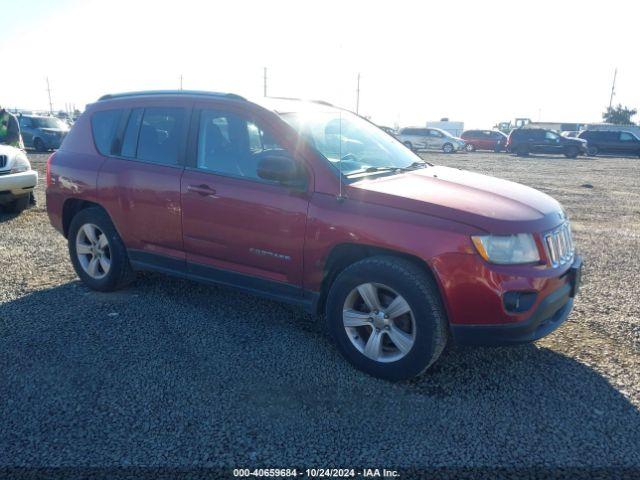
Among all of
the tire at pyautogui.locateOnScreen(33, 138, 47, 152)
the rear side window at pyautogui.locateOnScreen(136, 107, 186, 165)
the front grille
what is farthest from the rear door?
the tire at pyautogui.locateOnScreen(33, 138, 47, 152)

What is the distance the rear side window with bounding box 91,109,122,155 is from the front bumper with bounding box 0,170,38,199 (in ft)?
12.1

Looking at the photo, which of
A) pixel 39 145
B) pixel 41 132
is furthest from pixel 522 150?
pixel 39 145

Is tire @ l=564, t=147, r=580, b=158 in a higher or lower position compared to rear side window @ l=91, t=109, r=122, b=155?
lower

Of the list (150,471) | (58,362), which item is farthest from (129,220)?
(150,471)

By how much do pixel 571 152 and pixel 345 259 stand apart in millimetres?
30817

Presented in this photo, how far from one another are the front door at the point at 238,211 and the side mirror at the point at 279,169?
0.11 m

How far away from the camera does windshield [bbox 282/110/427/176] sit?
3818 mm

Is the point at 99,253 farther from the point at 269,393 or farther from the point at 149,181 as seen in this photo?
the point at 269,393

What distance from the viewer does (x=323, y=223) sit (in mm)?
3467

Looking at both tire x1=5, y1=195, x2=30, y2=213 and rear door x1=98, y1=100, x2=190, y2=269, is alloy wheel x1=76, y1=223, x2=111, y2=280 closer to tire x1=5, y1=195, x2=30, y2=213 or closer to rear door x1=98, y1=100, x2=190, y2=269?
rear door x1=98, y1=100, x2=190, y2=269

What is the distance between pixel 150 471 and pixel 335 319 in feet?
4.90

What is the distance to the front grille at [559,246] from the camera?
325 centimetres

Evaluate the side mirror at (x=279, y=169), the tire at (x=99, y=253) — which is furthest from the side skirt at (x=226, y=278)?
the side mirror at (x=279, y=169)

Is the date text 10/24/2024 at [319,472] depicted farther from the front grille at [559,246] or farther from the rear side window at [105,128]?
the rear side window at [105,128]
